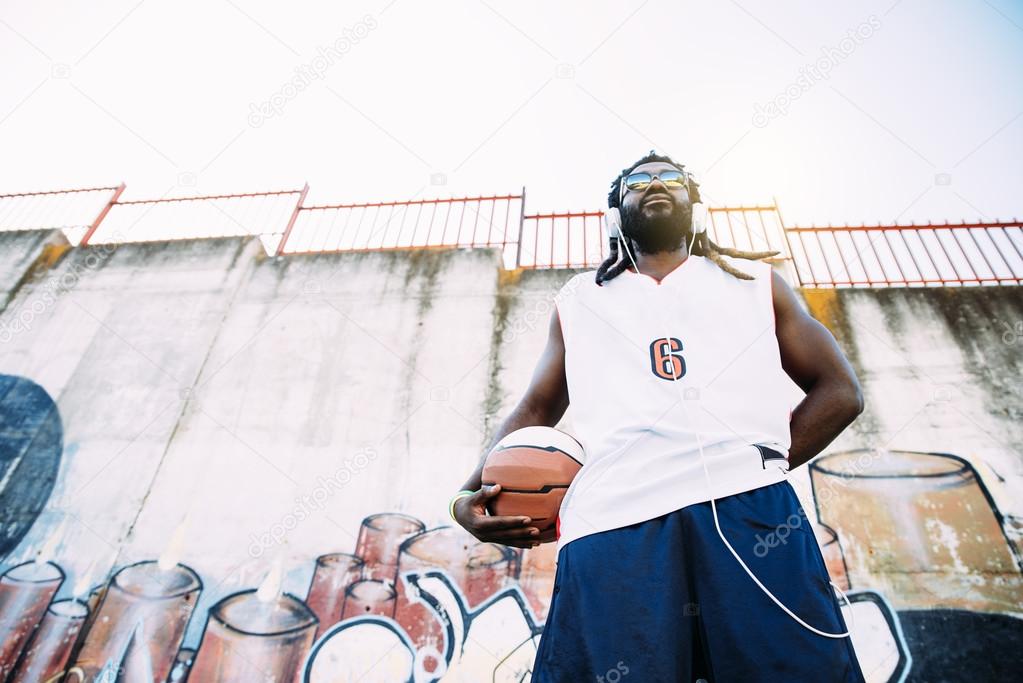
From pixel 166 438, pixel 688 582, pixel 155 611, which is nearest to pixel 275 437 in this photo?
pixel 166 438

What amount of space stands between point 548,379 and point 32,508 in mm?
6367

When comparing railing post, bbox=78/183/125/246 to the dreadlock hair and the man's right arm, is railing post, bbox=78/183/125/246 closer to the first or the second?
the man's right arm

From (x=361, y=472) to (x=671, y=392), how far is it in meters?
4.27

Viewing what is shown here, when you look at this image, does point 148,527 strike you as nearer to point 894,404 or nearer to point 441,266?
point 441,266

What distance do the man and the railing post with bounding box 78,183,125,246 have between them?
841cm

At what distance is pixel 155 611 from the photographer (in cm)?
459

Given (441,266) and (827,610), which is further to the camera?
→ (441,266)

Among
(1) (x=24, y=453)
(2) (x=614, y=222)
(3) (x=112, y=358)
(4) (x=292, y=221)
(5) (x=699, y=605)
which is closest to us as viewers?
(5) (x=699, y=605)

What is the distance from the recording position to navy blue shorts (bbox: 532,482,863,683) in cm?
105

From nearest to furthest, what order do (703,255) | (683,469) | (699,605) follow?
(699,605) → (683,469) → (703,255)

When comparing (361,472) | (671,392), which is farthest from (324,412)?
(671,392)

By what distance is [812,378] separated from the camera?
1.65 m

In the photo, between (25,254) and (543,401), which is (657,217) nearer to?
(543,401)

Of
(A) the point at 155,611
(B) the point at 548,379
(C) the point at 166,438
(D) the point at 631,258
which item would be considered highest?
(C) the point at 166,438
